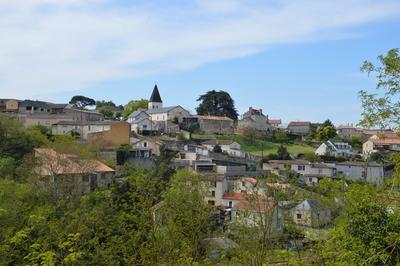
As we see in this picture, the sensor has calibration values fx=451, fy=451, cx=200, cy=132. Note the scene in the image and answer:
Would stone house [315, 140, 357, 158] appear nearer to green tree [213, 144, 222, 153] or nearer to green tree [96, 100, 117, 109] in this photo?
green tree [213, 144, 222, 153]

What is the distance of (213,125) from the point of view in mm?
50875

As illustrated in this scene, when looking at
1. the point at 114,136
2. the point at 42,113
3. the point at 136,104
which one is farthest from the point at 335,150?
the point at 42,113

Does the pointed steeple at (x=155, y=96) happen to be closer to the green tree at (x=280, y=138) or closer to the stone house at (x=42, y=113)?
the stone house at (x=42, y=113)

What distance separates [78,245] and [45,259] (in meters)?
1.57

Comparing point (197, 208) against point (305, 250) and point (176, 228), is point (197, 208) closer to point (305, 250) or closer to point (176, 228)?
point (176, 228)

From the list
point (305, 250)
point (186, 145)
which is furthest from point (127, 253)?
point (186, 145)

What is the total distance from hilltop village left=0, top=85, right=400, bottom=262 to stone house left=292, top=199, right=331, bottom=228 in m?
0.02

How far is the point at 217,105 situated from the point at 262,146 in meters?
12.9

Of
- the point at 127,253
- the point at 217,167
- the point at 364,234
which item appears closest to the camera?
the point at 364,234

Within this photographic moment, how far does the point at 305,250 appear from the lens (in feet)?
22.3

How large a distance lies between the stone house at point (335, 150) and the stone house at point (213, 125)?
11035 mm

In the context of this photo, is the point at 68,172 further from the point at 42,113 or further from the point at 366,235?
the point at 42,113

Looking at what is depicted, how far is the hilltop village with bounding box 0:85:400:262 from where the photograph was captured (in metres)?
7.93

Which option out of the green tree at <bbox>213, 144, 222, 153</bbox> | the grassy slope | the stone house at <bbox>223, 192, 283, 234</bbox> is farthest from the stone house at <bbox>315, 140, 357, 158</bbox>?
the stone house at <bbox>223, 192, 283, 234</bbox>
